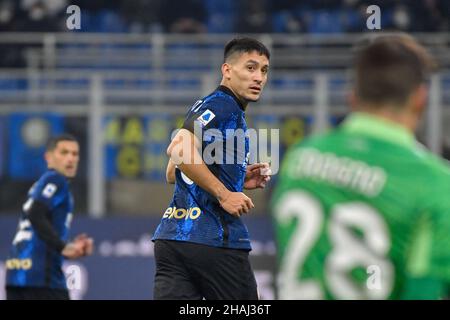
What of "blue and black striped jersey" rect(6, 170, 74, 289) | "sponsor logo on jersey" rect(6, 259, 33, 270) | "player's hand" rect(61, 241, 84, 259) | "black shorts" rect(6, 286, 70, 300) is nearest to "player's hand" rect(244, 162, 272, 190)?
"player's hand" rect(61, 241, 84, 259)

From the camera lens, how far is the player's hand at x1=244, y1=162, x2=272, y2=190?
6.45 meters

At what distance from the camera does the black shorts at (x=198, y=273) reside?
6141 millimetres

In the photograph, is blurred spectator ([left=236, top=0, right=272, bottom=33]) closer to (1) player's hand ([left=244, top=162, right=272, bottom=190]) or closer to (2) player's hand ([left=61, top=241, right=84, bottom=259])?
(2) player's hand ([left=61, top=241, right=84, bottom=259])

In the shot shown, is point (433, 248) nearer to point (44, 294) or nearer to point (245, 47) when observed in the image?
point (245, 47)

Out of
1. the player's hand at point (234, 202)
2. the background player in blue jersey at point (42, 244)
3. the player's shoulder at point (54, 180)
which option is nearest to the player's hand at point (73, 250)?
the background player in blue jersey at point (42, 244)

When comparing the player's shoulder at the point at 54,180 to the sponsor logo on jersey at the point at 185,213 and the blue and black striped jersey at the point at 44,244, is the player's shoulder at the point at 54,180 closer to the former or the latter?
the blue and black striped jersey at the point at 44,244

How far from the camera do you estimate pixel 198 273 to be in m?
6.15

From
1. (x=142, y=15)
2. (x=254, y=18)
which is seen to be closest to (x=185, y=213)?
(x=254, y=18)

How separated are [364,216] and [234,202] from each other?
2904mm

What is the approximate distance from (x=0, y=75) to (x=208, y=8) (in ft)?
16.0

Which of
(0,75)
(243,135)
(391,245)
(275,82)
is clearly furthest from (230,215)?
(275,82)

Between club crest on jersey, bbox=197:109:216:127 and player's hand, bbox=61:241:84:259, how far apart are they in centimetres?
270

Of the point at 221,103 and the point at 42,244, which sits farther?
the point at 42,244
